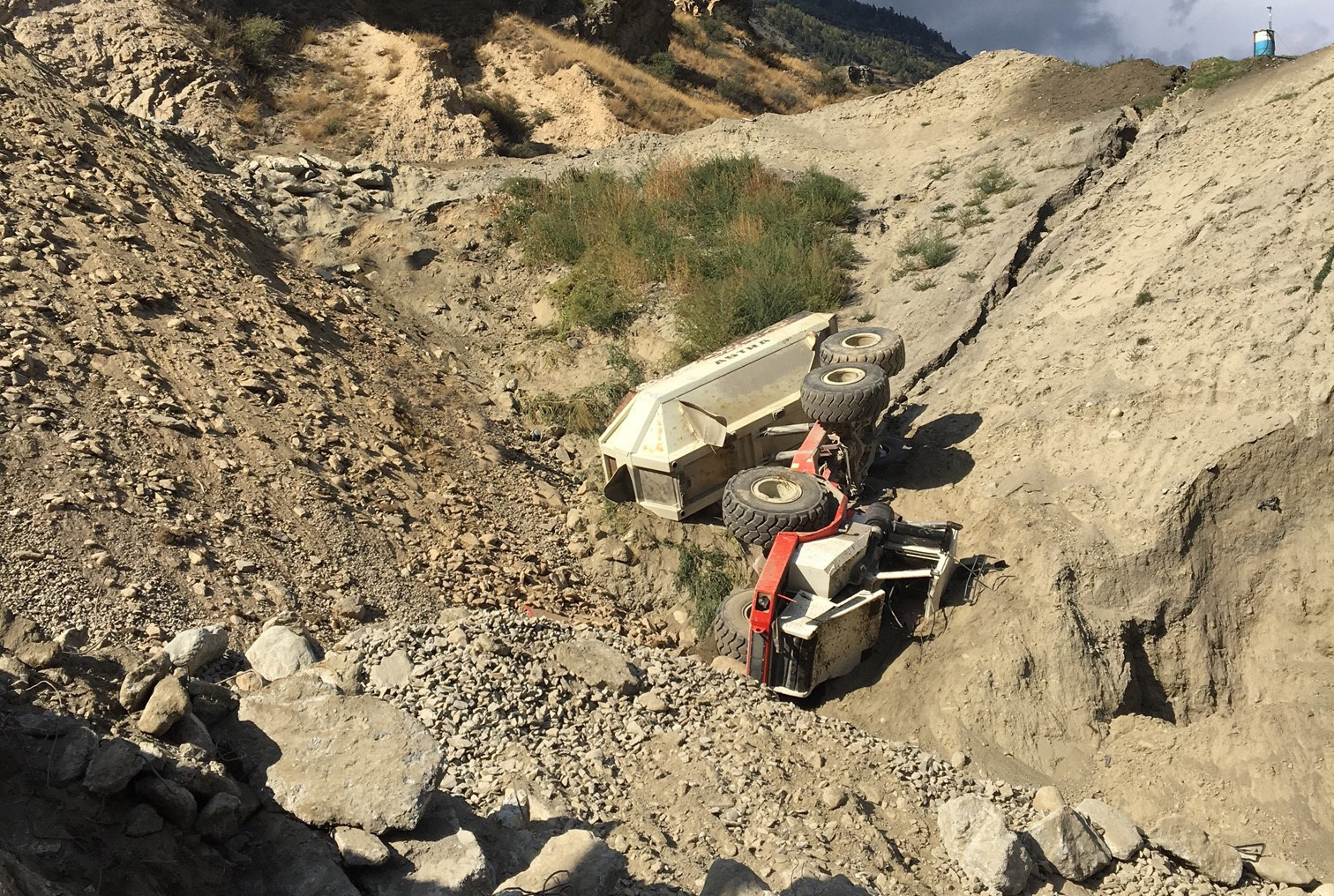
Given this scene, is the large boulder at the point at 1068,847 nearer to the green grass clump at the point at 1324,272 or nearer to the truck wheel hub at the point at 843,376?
the truck wheel hub at the point at 843,376

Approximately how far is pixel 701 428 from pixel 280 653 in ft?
12.3

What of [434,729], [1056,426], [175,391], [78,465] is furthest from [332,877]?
[1056,426]

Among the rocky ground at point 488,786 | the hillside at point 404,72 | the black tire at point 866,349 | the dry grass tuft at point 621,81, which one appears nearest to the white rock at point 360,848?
the rocky ground at point 488,786

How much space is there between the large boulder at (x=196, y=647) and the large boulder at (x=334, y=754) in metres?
0.75

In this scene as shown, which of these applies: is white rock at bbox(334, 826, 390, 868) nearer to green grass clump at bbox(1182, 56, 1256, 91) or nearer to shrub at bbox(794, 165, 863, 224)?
shrub at bbox(794, 165, 863, 224)

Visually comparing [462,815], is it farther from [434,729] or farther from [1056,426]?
[1056,426]

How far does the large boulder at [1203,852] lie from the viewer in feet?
18.4

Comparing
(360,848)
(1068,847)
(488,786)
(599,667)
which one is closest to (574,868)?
(360,848)

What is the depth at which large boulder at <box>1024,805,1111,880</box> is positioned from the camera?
5508 mm

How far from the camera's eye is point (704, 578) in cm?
855

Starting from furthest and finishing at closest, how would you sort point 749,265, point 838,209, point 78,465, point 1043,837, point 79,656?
point 838,209 → point 749,265 → point 78,465 → point 1043,837 → point 79,656

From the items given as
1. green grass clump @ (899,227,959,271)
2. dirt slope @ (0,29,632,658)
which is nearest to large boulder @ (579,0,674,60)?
green grass clump @ (899,227,959,271)

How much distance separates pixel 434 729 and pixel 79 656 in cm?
179

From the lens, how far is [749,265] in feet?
38.8
